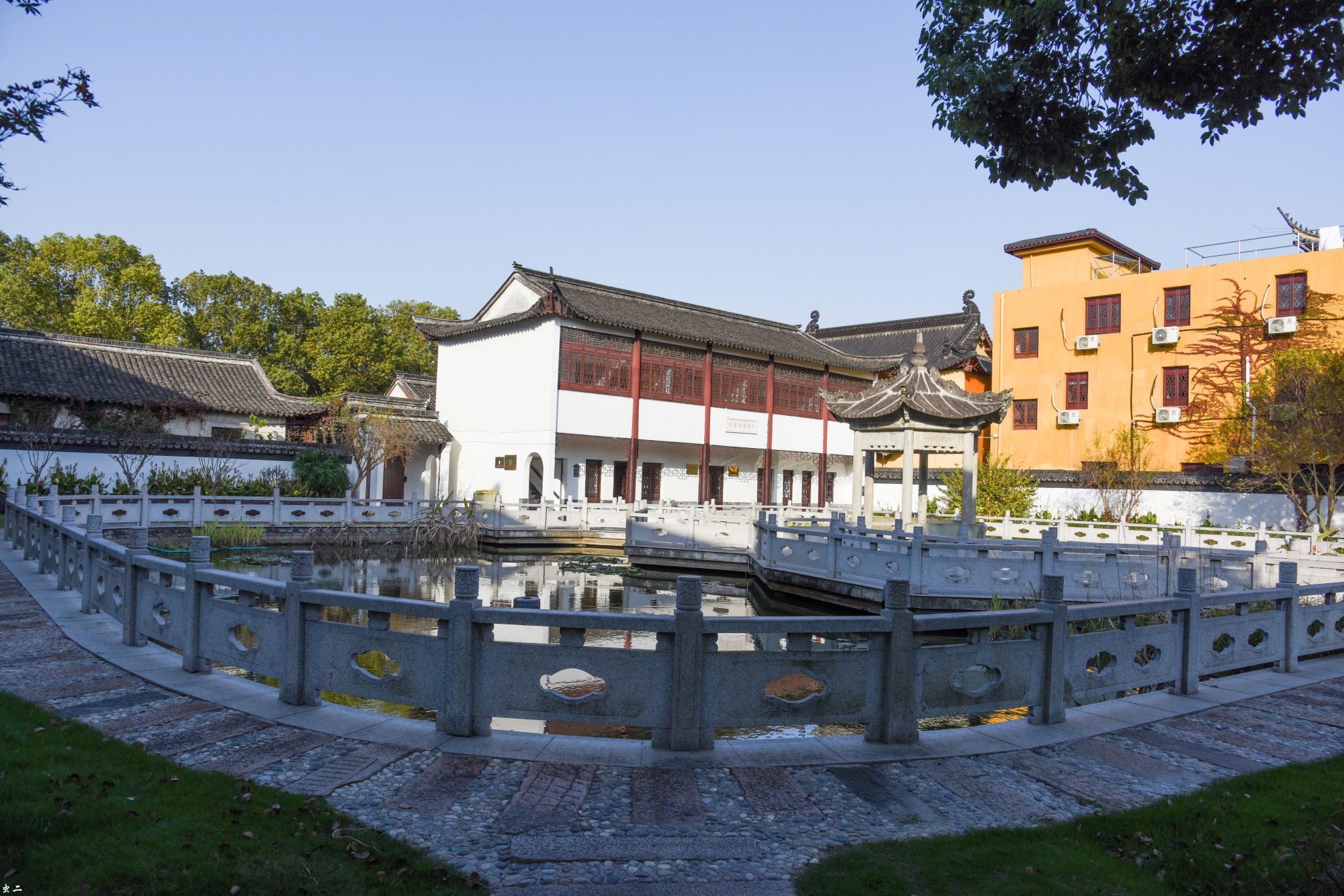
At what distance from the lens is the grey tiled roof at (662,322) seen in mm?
25688

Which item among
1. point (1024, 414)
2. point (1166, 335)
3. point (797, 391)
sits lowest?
point (1024, 414)

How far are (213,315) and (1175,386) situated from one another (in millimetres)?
39356

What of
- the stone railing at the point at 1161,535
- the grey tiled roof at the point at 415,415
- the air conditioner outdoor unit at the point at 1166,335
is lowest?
the stone railing at the point at 1161,535

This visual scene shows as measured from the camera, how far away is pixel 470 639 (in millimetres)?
4969

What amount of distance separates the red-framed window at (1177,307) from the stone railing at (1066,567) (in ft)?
47.8

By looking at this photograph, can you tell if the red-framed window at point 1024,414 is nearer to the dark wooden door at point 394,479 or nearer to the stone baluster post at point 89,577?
the dark wooden door at point 394,479

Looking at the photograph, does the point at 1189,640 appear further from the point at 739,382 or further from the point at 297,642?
the point at 739,382

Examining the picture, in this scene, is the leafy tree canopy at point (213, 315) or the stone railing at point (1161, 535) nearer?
the stone railing at point (1161, 535)

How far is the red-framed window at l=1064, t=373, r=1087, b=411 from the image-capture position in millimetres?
26422

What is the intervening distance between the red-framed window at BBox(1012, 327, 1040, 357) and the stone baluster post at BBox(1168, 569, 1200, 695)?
22434mm

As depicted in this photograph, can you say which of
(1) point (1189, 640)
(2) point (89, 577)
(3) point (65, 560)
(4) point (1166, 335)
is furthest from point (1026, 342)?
(2) point (89, 577)

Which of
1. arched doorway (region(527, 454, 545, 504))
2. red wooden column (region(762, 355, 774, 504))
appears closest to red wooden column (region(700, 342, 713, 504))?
red wooden column (region(762, 355, 774, 504))

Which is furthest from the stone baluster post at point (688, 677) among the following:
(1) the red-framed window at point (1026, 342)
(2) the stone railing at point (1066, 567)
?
(1) the red-framed window at point (1026, 342)

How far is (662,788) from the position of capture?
171 inches
